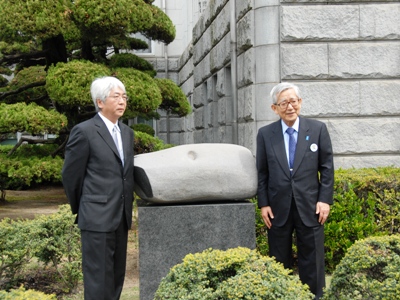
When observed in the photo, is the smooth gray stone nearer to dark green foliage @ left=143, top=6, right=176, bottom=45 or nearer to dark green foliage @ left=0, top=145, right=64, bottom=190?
dark green foliage @ left=0, top=145, right=64, bottom=190

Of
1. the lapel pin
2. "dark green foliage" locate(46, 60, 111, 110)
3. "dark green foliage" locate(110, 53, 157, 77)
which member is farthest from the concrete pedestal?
"dark green foliage" locate(110, 53, 157, 77)

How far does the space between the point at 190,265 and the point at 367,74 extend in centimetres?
525

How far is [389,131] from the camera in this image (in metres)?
7.68

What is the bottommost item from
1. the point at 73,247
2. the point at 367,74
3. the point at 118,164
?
the point at 73,247

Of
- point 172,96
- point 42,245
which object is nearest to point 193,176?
point 42,245

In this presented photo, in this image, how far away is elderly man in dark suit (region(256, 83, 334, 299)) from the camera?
4043mm

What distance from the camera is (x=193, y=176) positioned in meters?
4.20

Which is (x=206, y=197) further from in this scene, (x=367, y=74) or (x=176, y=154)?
(x=367, y=74)

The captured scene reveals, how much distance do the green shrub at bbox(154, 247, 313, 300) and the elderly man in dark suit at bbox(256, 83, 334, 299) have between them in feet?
2.52

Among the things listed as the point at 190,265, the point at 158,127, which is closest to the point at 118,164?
the point at 190,265

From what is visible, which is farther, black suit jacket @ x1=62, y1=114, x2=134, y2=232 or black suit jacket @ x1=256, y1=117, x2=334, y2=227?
black suit jacket @ x1=256, y1=117, x2=334, y2=227

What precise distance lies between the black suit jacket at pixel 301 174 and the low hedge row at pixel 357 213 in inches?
65.0

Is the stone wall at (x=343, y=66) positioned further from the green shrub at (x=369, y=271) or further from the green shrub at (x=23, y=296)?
the green shrub at (x=23, y=296)

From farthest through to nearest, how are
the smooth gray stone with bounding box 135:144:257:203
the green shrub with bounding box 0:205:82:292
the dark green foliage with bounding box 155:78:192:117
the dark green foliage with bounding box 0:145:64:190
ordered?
the dark green foliage with bounding box 155:78:192:117 → the dark green foliage with bounding box 0:145:64:190 → the green shrub with bounding box 0:205:82:292 → the smooth gray stone with bounding box 135:144:257:203
